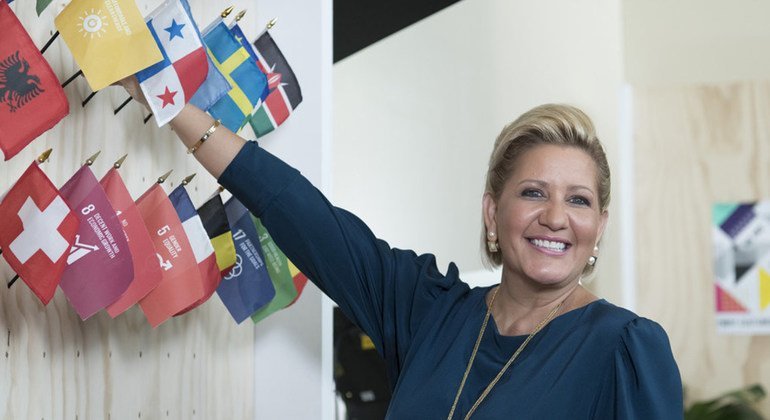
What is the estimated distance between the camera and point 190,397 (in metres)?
1.70

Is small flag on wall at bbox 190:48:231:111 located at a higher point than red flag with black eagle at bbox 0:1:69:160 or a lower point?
lower

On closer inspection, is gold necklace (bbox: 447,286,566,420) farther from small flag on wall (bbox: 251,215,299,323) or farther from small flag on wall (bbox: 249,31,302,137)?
small flag on wall (bbox: 249,31,302,137)

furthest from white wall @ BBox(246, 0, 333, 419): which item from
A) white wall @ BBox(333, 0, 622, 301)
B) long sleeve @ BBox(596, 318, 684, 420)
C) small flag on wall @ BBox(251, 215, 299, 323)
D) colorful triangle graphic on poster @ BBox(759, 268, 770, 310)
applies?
colorful triangle graphic on poster @ BBox(759, 268, 770, 310)

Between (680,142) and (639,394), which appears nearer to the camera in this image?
(639,394)

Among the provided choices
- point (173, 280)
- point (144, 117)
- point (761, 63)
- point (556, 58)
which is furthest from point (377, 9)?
point (761, 63)

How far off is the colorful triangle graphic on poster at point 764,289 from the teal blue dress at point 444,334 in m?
3.05

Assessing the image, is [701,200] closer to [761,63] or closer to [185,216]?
[761,63]

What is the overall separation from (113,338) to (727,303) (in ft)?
11.0

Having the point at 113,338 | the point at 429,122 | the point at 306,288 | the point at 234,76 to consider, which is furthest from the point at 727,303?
the point at 113,338

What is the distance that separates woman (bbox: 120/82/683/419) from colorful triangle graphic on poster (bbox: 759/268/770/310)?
3.02 m

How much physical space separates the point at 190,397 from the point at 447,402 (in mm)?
474

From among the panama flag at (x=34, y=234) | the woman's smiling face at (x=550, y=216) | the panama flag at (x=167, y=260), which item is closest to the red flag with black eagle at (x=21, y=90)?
the panama flag at (x=34, y=234)

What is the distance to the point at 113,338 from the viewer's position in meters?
1.48

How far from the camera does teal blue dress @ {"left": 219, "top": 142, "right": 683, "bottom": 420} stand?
1307 millimetres
